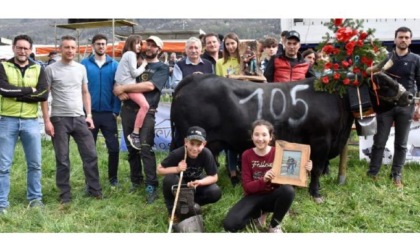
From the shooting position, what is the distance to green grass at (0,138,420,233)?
14.1 ft

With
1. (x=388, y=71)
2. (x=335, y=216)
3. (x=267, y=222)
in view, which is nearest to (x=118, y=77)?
(x=267, y=222)

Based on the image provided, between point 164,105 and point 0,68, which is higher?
point 0,68

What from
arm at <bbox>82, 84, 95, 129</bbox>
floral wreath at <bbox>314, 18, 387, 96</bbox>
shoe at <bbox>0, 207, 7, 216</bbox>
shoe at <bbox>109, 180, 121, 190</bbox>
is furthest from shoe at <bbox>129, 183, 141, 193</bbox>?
floral wreath at <bbox>314, 18, 387, 96</bbox>

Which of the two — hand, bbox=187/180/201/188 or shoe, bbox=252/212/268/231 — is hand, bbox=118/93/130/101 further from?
shoe, bbox=252/212/268/231

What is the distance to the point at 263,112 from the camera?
5164 mm

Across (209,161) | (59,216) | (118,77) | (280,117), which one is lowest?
(59,216)

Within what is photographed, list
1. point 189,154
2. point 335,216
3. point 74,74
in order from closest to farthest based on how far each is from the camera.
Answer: point 189,154, point 335,216, point 74,74

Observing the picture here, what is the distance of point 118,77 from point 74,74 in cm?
53

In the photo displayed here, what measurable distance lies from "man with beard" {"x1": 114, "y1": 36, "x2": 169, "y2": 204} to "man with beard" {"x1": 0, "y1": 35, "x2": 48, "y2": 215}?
972 mm

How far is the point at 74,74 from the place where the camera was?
5039 millimetres

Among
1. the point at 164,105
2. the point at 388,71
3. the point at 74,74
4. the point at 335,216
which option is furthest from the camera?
the point at 164,105

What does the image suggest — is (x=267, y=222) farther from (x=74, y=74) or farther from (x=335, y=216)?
(x=74, y=74)

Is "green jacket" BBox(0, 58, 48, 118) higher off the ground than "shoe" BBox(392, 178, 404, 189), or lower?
higher

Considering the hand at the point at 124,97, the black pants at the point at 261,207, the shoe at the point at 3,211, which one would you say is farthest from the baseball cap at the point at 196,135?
the shoe at the point at 3,211
